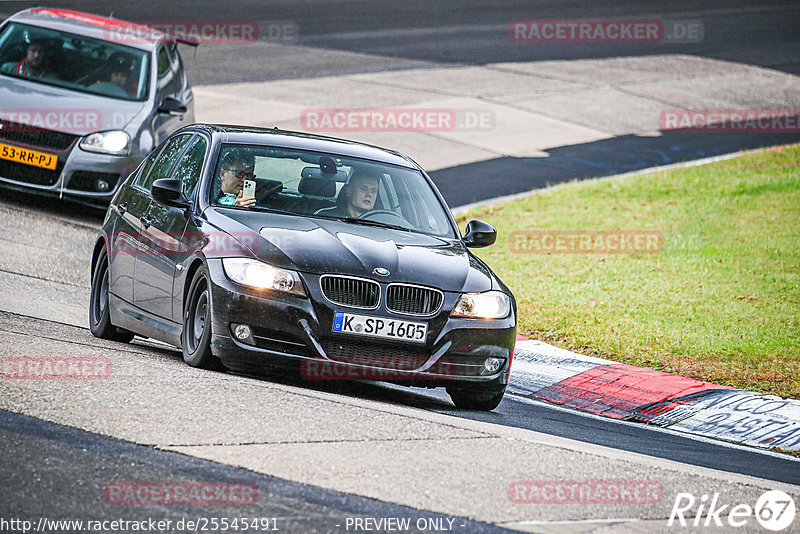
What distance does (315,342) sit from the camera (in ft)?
25.5

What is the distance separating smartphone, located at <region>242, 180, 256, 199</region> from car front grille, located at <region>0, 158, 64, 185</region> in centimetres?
578

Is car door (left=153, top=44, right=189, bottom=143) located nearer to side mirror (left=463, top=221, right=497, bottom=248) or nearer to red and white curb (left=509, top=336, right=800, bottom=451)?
red and white curb (left=509, top=336, right=800, bottom=451)

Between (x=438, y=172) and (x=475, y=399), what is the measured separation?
11.3 m

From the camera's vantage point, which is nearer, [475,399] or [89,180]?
[475,399]

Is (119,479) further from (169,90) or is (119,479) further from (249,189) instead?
(169,90)

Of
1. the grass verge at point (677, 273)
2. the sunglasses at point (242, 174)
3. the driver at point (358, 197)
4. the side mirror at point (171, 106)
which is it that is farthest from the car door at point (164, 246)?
the side mirror at point (171, 106)

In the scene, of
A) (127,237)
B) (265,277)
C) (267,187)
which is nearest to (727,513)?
(265,277)

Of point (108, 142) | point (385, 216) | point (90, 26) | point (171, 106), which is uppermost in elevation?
point (90, 26)

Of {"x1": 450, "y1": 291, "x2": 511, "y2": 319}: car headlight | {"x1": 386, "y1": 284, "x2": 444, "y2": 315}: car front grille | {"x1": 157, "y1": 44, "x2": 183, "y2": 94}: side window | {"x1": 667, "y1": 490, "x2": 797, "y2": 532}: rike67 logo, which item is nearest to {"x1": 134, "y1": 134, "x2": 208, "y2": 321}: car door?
{"x1": 386, "y1": 284, "x2": 444, "y2": 315}: car front grille

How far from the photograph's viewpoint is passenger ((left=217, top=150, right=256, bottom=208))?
8773mm

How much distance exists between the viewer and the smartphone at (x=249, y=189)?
8820 millimetres

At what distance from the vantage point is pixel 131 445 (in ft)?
19.8

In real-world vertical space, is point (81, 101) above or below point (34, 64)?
below

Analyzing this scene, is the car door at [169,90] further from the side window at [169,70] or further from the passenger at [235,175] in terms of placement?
the passenger at [235,175]
